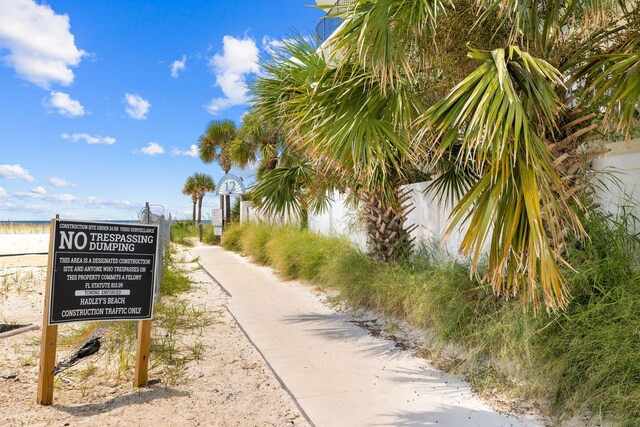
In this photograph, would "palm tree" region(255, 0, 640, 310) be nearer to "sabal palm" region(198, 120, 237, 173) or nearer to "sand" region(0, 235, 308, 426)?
"sand" region(0, 235, 308, 426)

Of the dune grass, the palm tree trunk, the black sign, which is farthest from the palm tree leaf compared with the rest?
the palm tree trunk

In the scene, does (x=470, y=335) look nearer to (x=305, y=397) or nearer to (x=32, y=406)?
(x=305, y=397)

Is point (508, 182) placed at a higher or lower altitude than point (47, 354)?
higher

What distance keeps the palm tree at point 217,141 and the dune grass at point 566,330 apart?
1231 inches

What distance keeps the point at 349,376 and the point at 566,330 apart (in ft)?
6.72

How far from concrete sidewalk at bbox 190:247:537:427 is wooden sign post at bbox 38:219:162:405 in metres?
1.55

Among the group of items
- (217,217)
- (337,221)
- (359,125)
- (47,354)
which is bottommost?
(47,354)

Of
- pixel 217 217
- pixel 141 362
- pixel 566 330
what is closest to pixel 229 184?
pixel 217 217

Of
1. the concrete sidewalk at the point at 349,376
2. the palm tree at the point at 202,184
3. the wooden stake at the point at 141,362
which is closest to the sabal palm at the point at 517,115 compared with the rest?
the concrete sidewalk at the point at 349,376

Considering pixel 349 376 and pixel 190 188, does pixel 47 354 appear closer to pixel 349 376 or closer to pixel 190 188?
pixel 349 376

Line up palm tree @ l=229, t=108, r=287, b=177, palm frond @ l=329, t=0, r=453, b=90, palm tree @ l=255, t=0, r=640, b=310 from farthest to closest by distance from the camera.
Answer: palm tree @ l=229, t=108, r=287, b=177 < palm frond @ l=329, t=0, r=453, b=90 < palm tree @ l=255, t=0, r=640, b=310

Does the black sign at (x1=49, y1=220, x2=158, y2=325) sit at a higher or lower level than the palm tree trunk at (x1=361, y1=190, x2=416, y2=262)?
lower

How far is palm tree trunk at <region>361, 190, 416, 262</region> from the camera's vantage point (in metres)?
7.65

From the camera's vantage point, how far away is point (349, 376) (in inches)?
184
